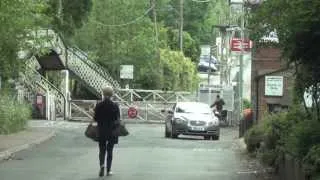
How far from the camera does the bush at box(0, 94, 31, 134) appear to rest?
1194 inches

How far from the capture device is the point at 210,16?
96.5 meters

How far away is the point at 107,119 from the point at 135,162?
3.88 m

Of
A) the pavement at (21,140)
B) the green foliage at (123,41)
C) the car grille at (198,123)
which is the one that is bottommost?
the pavement at (21,140)

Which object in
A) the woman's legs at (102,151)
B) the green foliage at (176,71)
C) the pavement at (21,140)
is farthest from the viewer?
the green foliage at (176,71)

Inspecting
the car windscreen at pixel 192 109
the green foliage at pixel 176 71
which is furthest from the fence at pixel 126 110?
the green foliage at pixel 176 71

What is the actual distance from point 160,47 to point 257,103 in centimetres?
3700

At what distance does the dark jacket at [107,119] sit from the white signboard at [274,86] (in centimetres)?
1144

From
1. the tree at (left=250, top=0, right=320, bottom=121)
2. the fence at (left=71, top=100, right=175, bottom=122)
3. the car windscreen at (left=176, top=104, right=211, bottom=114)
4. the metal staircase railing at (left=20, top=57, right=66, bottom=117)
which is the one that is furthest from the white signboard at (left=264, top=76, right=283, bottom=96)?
the fence at (left=71, top=100, right=175, bottom=122)

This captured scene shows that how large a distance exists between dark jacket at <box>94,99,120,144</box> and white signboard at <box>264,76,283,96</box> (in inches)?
450

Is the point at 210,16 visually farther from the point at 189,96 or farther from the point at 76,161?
the point at 76,161

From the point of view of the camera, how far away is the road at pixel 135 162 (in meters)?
16.1

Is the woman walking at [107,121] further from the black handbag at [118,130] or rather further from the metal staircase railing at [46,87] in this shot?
the metal staircase railing at [46,87]

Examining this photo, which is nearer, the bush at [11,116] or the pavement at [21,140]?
the pavement at [21,140]

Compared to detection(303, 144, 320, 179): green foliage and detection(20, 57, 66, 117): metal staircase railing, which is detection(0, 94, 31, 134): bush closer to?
detection(20, 57, 66, 117): metal staircase railing
